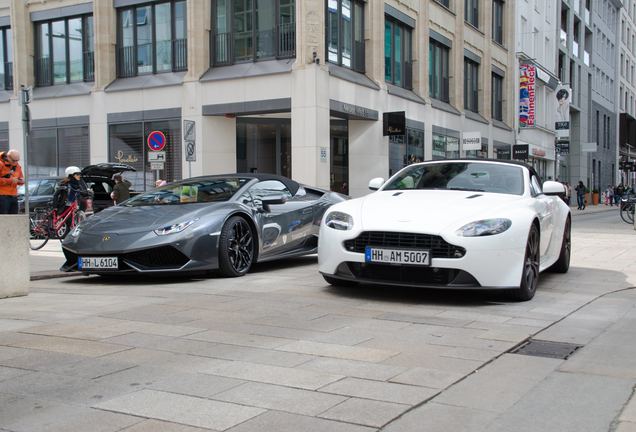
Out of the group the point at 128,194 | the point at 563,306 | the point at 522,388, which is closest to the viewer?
the point at 522,388

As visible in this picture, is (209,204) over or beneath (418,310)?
over

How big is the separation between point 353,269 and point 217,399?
3243 millimetres

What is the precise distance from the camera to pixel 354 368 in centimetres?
416

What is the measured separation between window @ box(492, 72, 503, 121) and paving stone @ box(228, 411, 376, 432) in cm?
3796

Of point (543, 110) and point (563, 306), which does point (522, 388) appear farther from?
point (543, 110)

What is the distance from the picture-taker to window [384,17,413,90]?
2644 centimetres

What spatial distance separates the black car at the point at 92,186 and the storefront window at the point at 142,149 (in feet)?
20.8

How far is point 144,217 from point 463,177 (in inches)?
147

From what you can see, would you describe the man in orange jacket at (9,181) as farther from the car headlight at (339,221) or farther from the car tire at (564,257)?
the car tire at (564,257)

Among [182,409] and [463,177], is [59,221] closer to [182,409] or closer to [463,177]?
[463,177]

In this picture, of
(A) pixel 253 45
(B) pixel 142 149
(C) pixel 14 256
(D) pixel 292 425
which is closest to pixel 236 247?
(C) pixel 14 256

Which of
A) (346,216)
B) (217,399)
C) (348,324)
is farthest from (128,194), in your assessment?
(217,399)

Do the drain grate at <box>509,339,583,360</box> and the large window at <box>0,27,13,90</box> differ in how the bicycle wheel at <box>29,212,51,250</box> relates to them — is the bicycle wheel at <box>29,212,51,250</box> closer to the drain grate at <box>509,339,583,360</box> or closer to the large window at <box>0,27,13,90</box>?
the drain grate at <box>509,339,583,360</box>

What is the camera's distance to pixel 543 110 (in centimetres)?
4619
